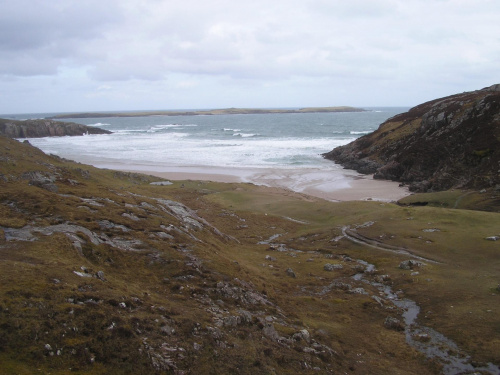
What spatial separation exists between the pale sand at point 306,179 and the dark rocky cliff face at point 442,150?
5403 mm

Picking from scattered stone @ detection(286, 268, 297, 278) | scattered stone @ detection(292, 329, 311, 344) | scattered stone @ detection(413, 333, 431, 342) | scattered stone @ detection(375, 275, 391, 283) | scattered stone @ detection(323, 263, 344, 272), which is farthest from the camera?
scattered stone @ detection(323, 263, 344, 272)

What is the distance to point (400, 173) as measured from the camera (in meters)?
90.1

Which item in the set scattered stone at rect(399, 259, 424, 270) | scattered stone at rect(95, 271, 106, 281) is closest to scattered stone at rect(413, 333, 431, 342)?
scattered stone at rect(399, 259, 424, 270)

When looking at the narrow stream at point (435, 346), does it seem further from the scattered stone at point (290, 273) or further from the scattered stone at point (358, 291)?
the scattered stone at point (290, 273)

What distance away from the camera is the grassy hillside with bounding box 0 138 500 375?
48.8 feet

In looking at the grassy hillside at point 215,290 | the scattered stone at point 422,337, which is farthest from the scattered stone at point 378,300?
the scattered stone at point 422,337

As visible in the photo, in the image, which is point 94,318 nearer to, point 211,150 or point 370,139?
point 370,139

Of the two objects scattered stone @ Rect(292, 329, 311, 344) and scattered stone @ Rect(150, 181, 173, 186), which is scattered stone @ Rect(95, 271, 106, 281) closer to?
scattered stone @ Rect(292, 329, 311, 344)

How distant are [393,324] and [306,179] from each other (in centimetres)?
6920

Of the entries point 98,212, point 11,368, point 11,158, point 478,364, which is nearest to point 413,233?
point 478,364

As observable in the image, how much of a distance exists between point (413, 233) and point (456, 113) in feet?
229

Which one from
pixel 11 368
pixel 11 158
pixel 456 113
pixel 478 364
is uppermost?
pixel 456 113

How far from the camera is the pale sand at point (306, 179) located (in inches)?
2952

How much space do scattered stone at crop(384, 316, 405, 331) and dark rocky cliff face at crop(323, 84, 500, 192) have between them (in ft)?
150
